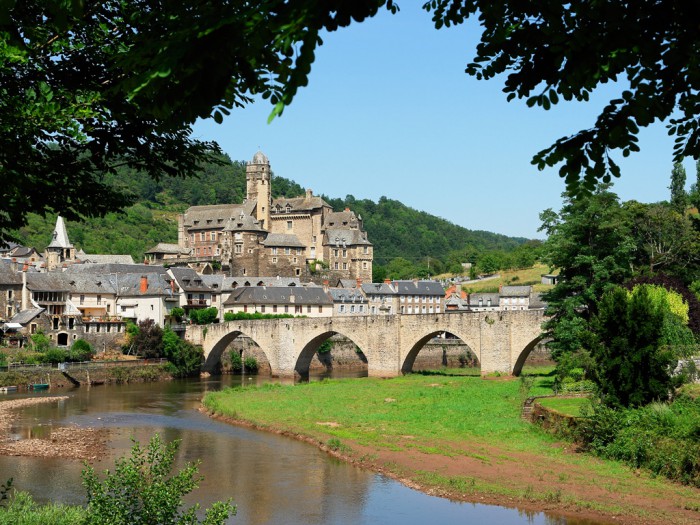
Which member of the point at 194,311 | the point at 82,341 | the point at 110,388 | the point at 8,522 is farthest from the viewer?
the point at 194,311

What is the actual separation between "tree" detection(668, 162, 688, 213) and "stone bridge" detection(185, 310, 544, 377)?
75.7 ft

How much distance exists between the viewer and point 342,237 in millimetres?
100062

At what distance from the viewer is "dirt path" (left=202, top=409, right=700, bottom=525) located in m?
21.6

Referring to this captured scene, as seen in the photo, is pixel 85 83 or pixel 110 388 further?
pixel 110 388

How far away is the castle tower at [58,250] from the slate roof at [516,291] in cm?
4840

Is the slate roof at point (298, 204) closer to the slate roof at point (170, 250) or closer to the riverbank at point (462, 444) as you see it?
the slate roof at point (170, 250)

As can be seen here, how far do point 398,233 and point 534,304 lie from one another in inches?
3754

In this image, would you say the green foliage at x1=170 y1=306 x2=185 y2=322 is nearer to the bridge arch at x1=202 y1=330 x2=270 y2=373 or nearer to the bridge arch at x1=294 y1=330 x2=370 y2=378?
the bridge arch at x1=202 y1=330 x2=270 y2=373

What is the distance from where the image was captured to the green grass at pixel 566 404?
3150 cm

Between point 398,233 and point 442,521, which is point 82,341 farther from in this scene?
point 398,233

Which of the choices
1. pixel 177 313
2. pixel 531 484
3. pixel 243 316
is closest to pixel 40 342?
pixel 177 313

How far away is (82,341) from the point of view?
63750mm

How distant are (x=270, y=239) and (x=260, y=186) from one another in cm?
849

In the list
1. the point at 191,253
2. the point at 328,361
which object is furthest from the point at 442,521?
the point at 191,253
